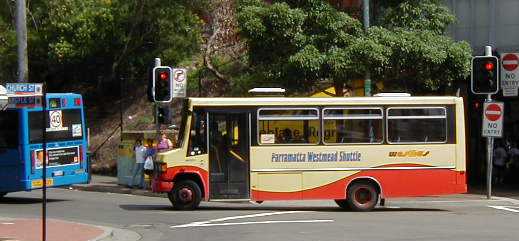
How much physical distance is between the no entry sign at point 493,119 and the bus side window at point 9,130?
1338 cm

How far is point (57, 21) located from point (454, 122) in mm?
19337

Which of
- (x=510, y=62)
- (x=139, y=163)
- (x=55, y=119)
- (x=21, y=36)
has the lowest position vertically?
(x=139, y=163)

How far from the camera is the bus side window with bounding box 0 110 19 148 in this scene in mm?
21141

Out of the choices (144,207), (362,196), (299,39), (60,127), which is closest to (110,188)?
(60,127)

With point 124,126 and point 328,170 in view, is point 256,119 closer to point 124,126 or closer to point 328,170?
point 328,170

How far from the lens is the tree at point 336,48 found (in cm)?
2270

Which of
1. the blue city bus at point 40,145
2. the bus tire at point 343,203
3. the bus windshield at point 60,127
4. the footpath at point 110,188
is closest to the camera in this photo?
the bus tire at point 343,203

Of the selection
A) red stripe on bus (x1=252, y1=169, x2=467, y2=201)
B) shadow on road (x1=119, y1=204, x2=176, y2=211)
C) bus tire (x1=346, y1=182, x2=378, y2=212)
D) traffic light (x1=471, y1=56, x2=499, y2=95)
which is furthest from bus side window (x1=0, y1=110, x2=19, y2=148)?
traffic light (x1=471, y1=56, x2=499, y2=95)

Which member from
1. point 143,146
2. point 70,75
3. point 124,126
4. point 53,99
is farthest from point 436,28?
point 70,75

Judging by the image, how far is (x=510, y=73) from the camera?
23641 millimetres

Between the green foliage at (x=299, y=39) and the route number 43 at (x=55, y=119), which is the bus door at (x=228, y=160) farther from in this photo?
the route number 43 at (x=55, y=119)

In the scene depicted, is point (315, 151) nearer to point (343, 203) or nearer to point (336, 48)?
point (343, 203)

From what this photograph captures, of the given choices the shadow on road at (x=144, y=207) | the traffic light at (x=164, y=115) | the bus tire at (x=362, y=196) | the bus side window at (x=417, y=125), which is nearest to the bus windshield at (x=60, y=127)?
the traffic light at (x=164, y=115)

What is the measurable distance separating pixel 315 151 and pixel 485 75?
20.8ft
